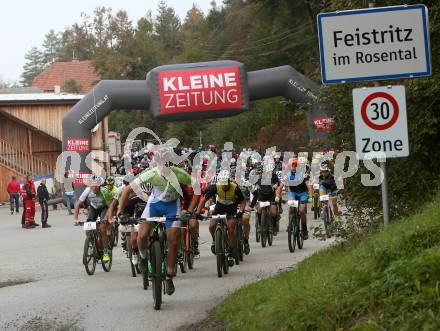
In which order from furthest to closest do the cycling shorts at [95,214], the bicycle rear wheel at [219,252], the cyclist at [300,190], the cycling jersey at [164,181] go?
the cyclist at [300,190]
the cycling shorts at [95,214]
the bicycle rear wheel at [219,252]
the cycling jersey at [164,181]

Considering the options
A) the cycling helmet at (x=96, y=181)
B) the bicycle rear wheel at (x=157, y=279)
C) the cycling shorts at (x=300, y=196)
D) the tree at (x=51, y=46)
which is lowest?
the bicycle rear wheel at (x=157, y=279)

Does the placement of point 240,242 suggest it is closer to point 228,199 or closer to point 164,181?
point 228,199

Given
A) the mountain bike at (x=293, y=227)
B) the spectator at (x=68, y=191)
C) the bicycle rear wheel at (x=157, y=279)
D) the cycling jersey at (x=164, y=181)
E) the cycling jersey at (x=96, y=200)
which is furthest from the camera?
the spectator at (x=68, y=191)

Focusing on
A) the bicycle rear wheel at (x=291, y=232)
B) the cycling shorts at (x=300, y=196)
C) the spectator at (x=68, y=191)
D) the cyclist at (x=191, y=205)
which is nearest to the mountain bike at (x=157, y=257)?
the cyclist at (x=191, y=205)

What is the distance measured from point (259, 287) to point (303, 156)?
7.90m

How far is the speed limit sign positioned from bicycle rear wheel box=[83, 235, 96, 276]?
311 inches

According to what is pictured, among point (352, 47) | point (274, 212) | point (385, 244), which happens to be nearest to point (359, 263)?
point (385, 244)

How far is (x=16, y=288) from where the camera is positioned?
14.5 meters

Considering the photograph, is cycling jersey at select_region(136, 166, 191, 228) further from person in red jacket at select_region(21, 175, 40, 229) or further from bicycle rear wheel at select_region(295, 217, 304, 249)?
person in red jacket at select_region(21, 175, 40, 229)

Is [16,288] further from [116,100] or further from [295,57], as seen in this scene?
[295,57]

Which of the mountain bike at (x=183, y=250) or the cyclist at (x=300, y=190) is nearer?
the mountain bike at (x=183, y=250)

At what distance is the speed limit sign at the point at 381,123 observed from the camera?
361 inches

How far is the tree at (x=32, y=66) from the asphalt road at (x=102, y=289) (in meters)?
157

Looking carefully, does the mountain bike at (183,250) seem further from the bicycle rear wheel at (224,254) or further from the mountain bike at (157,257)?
the mountain bike at (157,257)
